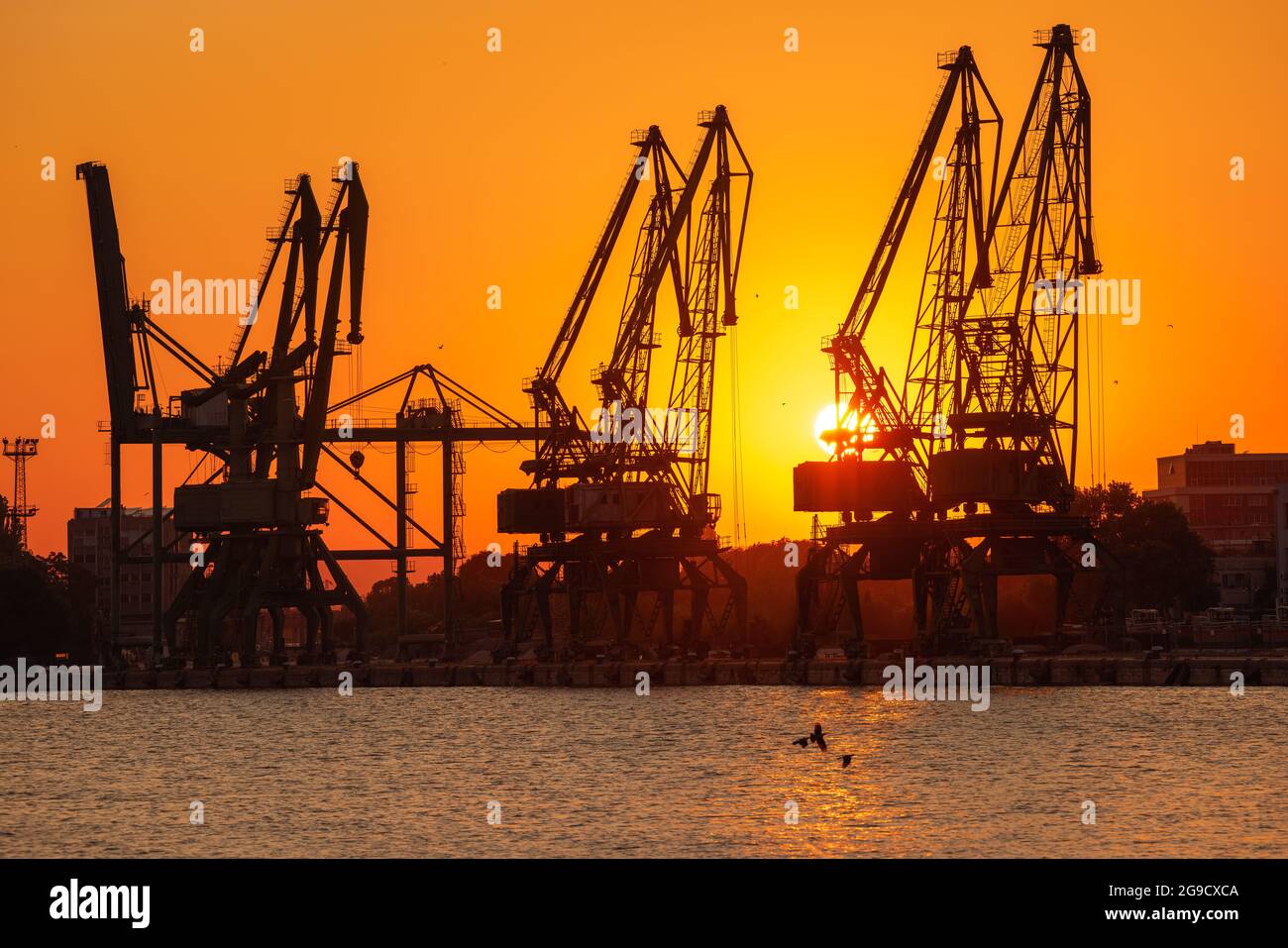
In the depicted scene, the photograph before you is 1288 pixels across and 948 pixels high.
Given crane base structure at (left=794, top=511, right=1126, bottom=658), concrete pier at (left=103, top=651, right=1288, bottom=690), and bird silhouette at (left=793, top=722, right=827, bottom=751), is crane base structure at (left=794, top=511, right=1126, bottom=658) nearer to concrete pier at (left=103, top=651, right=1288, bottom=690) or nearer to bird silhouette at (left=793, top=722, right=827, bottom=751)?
concrete pier at (left=103, top=651, right=1288, bottom=690)

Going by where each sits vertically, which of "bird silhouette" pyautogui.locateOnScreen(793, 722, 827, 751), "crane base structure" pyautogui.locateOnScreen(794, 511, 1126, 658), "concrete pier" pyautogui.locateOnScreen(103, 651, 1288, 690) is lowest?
"bird silhouette" pyautogui.locateOnScreen(793, 722, 827, 751)

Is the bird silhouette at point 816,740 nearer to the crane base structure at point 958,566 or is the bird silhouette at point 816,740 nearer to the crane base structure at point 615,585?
the crane base structure at point 958,566

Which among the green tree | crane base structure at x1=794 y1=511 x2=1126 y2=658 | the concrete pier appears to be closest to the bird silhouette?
the concrete pier

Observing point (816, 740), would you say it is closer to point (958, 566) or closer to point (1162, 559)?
point (958, 566)

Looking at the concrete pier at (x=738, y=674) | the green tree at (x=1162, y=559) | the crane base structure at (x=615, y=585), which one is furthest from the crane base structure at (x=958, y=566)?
the green tree at (x=1162, y=559)

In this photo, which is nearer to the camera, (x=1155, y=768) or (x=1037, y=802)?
(x=1037, y=802)

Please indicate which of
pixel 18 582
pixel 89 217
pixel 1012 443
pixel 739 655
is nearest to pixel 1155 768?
pixel 1012 443

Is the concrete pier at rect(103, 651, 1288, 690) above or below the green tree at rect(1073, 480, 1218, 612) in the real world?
below

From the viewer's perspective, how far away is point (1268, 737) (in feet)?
249

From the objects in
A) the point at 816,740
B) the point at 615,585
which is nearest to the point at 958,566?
the point at 615,585

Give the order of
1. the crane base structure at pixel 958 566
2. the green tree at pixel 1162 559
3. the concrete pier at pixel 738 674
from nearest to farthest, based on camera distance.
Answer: the concrete pier at pixel 738 674 → the crane base structure at pixel 958 566 → the green tree at pixel 1162 559

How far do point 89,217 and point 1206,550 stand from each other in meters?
94.1
